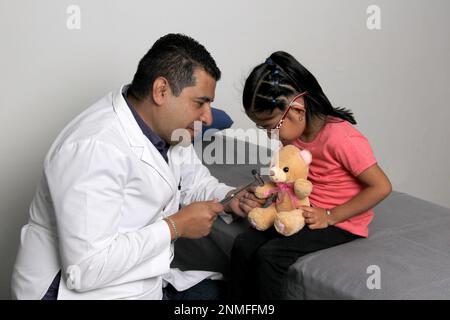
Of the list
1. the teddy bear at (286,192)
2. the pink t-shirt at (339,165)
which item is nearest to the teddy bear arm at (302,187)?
the teddy bear at (286,192)

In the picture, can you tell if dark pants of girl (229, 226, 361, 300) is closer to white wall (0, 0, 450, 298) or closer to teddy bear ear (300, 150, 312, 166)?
teddy bear ear (300, 150, 312, 166)

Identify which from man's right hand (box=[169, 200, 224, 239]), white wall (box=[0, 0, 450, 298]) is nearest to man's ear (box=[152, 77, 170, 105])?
man's right hand (box=[169, 200, 224, 239])

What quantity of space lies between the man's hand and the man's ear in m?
0.35

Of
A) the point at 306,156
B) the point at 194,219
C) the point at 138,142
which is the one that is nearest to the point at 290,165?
the point at 306,156

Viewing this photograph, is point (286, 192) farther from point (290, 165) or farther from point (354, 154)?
point (354, 154)

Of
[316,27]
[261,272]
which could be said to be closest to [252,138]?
[316,27]

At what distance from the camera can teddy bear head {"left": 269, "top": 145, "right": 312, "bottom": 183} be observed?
1313 mm

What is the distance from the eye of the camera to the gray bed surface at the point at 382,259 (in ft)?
3.69

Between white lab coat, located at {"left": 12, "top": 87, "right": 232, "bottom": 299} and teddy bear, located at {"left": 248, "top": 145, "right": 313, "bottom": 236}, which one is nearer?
white lab coat, located at {"left": 12, "top": 87, "right": 232, "bottom": 299}

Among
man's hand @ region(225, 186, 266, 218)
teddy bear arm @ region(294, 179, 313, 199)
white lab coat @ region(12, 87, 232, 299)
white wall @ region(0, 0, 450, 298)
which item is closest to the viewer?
white lab coat @ region(12, 87, 232, 299)

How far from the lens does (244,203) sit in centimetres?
143

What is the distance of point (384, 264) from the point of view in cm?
120

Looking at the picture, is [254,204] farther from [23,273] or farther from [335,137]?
[23,273]

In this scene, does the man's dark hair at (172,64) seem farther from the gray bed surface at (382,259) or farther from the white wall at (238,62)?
the white wall at (238,62)
